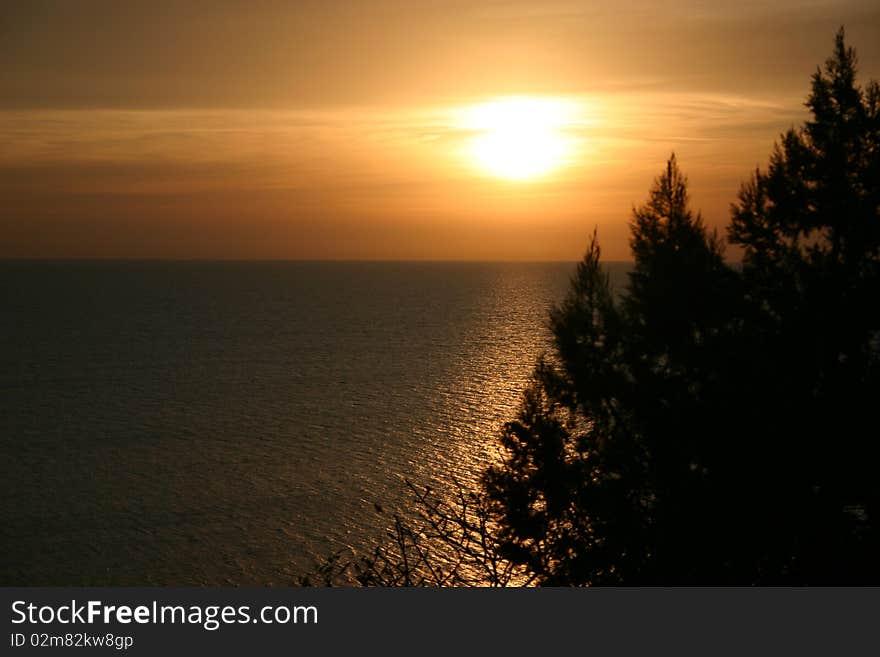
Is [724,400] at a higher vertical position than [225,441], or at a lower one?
lower

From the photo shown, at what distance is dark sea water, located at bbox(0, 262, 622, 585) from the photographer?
37.6 meters

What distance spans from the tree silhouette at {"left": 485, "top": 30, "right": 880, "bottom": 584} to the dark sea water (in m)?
3.34

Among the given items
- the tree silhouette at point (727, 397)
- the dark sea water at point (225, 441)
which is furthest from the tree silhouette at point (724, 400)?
the dark sea water at point (225, 441)

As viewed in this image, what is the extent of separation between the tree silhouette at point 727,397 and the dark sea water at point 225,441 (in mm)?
3341

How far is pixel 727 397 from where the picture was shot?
16594 mm

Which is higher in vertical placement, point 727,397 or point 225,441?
point 225,441

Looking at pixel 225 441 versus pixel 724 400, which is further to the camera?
pixel 225 441

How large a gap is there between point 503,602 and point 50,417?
65.3 m

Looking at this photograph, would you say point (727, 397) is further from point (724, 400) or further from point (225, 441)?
point (225, 441)

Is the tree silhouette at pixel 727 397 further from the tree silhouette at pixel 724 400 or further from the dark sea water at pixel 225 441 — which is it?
the dark sea water at pixel 225 441

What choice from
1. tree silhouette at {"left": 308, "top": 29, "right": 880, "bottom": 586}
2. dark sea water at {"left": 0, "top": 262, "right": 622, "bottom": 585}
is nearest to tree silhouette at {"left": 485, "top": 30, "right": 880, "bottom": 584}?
tree silhouette at {"left": 308, "top": 29, "right": 880, "bottom": 586}

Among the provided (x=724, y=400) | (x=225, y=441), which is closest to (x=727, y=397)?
(x=724, y=400)

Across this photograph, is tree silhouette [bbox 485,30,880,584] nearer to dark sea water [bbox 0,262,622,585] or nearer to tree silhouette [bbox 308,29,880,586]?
tree silhouette [bbox 308,29,880,586]

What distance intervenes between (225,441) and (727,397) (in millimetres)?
46854
